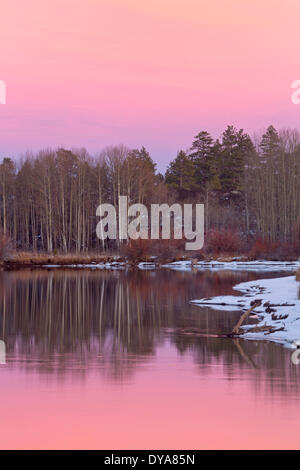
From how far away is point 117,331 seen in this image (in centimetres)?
1808

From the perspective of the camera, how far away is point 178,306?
23797 mm

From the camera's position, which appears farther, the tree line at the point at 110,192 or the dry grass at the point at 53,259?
the tree line at the point at 110,192

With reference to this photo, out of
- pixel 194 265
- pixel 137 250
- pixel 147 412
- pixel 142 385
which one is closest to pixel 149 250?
pixel 137 250

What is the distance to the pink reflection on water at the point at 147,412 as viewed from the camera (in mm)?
8320

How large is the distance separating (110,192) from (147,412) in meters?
61.1

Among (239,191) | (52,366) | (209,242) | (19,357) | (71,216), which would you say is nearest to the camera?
(52,366)

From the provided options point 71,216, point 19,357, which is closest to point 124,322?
point 19,357

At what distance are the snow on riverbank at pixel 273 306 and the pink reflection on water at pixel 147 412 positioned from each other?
3.58 meters

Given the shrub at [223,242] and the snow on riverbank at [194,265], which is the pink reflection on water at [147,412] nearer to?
the snow on riverbank at [194,265]

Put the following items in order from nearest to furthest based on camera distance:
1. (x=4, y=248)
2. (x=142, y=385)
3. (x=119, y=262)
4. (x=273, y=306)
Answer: (x=142, y=385) → (x=273, y=306) → (x=4, y=248) → (x=119, y=262)

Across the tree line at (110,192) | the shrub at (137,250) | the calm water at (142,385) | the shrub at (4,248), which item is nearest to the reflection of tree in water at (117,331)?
the calm water at (142,385)

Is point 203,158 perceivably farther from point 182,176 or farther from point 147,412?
point 147,412
